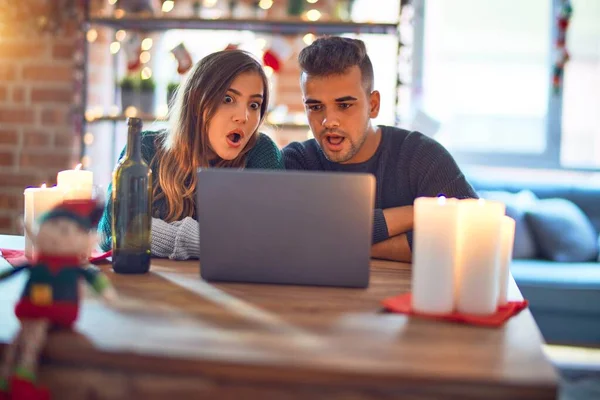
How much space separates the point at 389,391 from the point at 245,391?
0.56 ft

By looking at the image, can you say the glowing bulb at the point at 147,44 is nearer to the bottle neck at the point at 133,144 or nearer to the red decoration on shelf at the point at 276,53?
the red decoration on shelf at the point at 276,53

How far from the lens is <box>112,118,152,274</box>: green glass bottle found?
1341 millimetres

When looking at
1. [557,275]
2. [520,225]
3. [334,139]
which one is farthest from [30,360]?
[520,225]

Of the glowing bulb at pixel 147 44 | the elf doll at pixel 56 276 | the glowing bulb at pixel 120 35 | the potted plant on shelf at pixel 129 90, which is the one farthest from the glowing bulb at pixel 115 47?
the elf doll at pixel 56 276

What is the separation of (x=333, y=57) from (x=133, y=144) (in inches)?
29.2

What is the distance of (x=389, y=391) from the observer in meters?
0.82

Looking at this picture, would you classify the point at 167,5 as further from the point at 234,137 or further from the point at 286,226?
the point at 286,226

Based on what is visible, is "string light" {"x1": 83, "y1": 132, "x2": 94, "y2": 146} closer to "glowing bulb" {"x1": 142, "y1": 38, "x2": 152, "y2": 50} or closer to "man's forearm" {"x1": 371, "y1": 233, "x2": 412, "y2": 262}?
"glowing bulb" {"x1": 142, "y1": 38, "x2": 152, "y2": 50}

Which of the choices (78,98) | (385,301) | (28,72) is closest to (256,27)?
(78,98)

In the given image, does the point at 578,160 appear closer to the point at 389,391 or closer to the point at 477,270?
the point at 477,270

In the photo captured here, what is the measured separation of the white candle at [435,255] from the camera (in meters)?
1.08

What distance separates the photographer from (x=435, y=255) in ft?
3.58

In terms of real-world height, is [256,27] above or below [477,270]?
above

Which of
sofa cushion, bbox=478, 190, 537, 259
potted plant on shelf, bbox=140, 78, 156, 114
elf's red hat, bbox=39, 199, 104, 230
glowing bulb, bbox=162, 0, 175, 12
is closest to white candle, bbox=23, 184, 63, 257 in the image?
elf's red hat, bbox=39, 199, 104, 230
